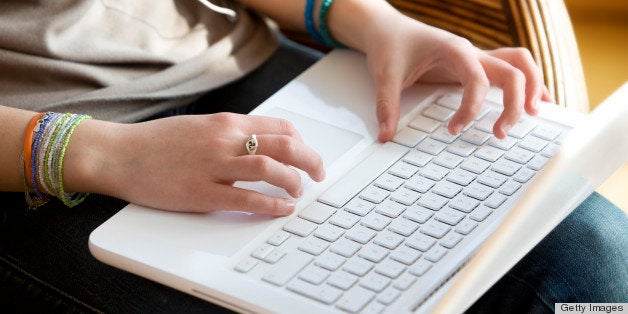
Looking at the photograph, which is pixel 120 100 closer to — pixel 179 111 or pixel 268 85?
pixel 179 111

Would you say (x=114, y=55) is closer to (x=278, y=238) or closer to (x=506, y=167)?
(x=278, y=238)

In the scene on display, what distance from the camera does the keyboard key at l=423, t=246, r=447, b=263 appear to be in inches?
27.6

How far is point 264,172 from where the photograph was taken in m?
0.77

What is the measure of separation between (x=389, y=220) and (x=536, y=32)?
0.42 metres

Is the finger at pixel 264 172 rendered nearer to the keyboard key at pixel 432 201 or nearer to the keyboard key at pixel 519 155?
the keyboard key at pixel 432 201

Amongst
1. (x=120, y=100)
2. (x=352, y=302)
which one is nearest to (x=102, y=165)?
(x=120, y=100)

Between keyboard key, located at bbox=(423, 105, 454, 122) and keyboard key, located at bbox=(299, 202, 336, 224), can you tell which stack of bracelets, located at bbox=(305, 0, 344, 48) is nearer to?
keyboard key, located at bbox=(423, 105, 454, 122)

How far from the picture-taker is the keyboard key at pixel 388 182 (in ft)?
2.60

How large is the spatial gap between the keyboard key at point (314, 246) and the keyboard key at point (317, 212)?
26 millimetres

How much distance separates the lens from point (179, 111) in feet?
3.34

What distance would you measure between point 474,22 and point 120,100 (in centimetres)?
49

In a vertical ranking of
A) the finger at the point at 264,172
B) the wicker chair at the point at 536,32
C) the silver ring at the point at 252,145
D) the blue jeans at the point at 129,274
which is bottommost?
the blue jeans at the point at 129,274

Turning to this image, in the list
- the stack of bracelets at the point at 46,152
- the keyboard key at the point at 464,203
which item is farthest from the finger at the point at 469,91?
the stack of bracelets at the point at 46,152

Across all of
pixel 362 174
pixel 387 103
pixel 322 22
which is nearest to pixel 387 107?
pixel 387 103
